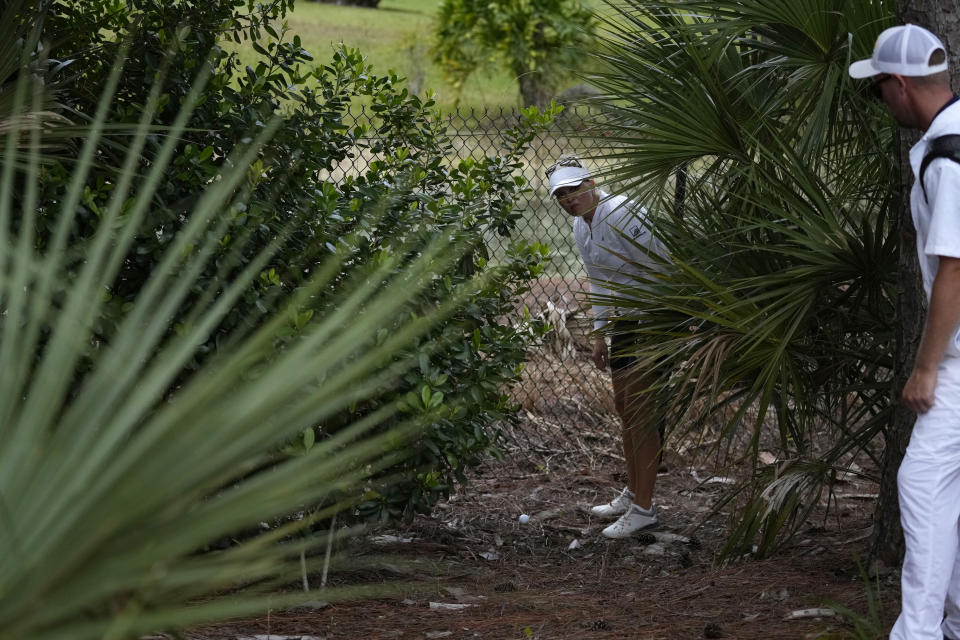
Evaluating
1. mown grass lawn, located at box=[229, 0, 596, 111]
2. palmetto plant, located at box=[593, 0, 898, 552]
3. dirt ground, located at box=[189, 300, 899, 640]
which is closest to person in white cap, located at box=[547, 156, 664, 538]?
dirt ground, located at box=[189, 300, 899, 640]

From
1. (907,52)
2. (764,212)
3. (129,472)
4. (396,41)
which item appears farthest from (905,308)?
(396,41)

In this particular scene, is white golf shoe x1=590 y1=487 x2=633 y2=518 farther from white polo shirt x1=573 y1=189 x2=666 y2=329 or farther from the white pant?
the white pant

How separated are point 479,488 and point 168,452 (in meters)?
4.53

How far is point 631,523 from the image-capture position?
5.08m

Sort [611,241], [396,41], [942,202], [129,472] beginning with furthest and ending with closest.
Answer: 1. [396,41]
2. [611,241]
3. [942,202]
4. [129,472]

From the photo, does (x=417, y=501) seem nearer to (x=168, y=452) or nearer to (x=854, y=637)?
(x=854, y=637)

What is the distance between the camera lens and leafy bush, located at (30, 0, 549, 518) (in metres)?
3.74

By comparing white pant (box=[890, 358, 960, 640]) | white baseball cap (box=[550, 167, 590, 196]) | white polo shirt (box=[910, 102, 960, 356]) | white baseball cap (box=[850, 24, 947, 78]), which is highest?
white baseball cap (box=[850, 24, 947, 78])

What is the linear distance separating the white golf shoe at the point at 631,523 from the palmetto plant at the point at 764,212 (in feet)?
2.87

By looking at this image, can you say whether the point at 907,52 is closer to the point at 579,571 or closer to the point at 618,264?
the point at 618,264

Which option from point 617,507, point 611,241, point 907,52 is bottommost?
point 617,507

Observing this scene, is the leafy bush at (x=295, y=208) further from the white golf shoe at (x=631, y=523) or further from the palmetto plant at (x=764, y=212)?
the white golf shoe at (x=631, y=523)

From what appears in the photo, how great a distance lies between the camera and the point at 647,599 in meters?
4.00

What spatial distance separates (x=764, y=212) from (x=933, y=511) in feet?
5.23
